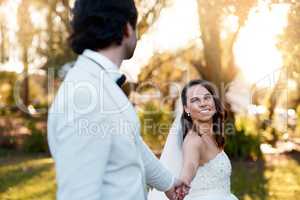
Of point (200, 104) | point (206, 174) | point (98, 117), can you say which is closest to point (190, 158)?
point (206, 174)

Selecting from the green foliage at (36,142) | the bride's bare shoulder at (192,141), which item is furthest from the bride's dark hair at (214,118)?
the green foliage at (36,142)

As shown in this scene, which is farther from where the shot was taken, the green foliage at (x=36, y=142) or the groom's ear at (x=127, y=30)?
the green foliage at (x=36, y=142)

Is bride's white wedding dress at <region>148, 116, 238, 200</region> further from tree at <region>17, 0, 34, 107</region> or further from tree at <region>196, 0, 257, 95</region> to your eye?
tree at <region>17, 0, 34, 107</region>

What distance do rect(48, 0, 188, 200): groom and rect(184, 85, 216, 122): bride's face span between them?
2432mm

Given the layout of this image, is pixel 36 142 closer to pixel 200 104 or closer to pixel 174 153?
pixel 174 153

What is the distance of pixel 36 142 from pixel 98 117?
1564 centimetres

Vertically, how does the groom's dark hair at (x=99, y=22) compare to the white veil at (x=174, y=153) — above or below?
above

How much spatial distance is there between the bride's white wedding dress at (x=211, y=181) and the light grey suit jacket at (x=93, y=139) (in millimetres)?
2564

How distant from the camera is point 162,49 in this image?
19750 mm

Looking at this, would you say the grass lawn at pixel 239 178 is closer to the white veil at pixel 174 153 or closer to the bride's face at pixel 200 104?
the white veil at pixel 174 153

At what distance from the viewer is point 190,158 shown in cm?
463

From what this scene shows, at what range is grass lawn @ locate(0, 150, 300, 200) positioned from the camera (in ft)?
33.6

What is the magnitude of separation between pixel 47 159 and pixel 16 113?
1698 cm

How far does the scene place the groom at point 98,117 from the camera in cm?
210
